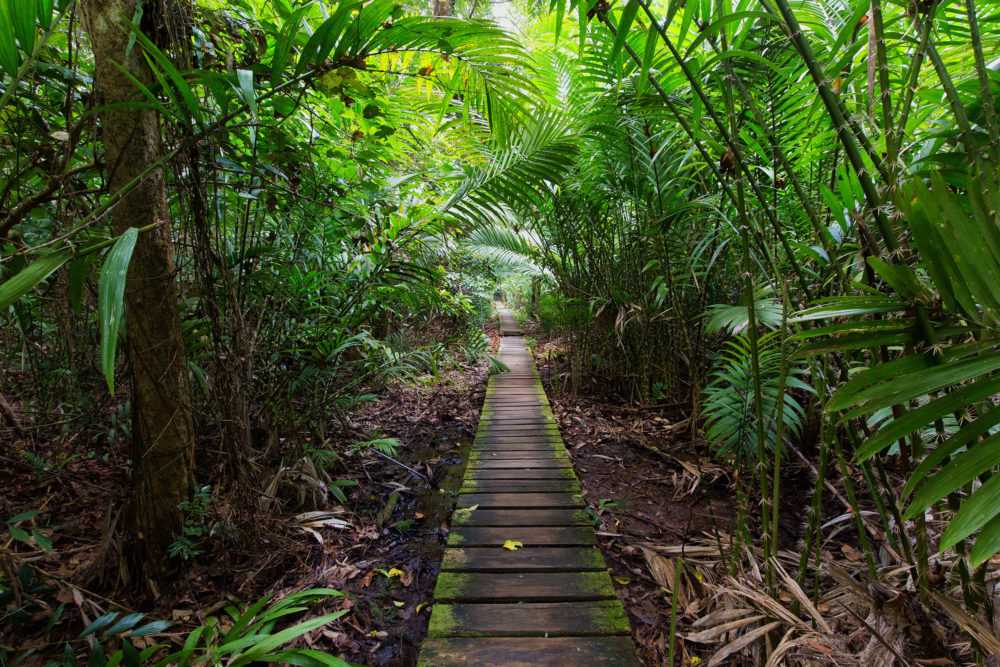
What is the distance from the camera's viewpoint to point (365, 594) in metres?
1.61

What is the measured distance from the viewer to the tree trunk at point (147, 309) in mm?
1203

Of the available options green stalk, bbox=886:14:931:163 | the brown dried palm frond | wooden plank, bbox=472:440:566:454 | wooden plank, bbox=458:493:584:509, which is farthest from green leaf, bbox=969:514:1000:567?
wooden plank, bbox=472:440:566:454

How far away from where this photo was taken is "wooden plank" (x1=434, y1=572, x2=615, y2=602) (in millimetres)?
1397

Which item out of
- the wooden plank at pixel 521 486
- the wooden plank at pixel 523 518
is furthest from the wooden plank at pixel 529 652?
the wooden plank at pixel 521 486

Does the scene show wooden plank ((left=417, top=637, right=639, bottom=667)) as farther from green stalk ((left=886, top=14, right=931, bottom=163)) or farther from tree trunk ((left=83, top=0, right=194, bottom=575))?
green stalk ((left=886, top=14, right=931, bottom=163))

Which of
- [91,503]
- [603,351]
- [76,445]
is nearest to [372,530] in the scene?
[91,503]

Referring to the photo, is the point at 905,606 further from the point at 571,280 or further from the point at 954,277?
the point at 571,280

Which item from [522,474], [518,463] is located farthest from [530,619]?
[518,463]

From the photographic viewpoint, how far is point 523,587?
1.44 m

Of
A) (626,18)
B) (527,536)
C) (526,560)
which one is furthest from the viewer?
(527,536)

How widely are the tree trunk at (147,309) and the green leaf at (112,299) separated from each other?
0.75 metres

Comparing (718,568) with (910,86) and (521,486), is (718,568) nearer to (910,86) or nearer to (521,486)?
(521,486)

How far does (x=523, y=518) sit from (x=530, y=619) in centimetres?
56

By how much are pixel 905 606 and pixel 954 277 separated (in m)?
0.64
